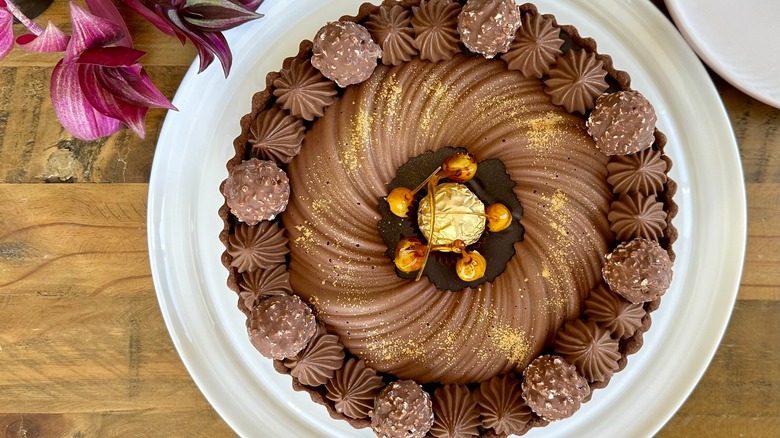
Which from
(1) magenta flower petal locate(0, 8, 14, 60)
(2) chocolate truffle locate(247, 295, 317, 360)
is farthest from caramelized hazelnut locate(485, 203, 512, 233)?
(1) magenta flower petal locate(0, 8, 14, 60)

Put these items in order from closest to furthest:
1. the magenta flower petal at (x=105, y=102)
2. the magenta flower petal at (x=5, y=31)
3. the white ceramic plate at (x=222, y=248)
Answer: the magenta flower petal at (x=5, y=31), the magenta flower petal at (x=105, y=102), the white ceramic plate at (x=222, y=248)

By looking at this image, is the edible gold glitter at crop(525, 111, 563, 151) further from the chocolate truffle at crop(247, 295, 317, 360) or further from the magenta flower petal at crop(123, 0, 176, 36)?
the magenta flower petal at crop(123, 0, 176, 36)

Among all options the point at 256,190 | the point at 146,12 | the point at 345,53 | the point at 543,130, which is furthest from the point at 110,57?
the point at 543,130

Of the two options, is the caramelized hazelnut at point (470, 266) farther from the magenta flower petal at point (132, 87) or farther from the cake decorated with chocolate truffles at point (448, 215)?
the magenta flower petal at point (132, 87)

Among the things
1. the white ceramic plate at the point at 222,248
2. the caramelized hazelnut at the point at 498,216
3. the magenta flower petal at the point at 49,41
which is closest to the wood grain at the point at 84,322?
the white ceramic plate at the point at 222,248

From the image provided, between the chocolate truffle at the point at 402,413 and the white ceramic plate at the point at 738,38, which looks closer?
the chocolate truffle at the point at 402,413

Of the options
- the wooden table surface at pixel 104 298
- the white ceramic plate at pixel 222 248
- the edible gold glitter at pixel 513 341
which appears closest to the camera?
the edible gold glitter at pixel 513 341

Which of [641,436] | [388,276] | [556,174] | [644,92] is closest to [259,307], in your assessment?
[388,276]
